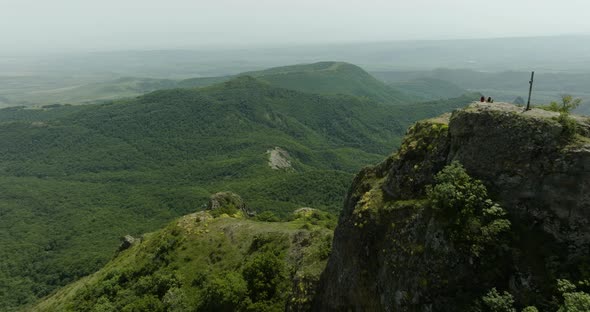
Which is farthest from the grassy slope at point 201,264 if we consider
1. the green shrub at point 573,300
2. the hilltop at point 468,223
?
the green shrub at point 573,300

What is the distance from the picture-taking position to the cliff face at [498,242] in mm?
15258

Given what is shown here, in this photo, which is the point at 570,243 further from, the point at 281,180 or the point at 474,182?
the point at 281,180

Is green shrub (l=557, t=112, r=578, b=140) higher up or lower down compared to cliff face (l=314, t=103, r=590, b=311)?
higher up

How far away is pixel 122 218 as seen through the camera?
152m

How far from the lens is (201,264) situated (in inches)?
1647

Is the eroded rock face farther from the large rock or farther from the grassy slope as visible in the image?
the grassy slope

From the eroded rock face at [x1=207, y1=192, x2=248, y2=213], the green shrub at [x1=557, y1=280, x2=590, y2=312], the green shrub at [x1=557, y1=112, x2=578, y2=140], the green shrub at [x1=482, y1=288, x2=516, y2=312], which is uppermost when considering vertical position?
the green shrub at [x1=557, y1=112, x2=578, y2=140]

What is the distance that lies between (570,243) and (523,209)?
2.25m

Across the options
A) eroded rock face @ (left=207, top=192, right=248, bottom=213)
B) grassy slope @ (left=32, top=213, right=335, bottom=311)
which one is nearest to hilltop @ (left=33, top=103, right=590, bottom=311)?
grassy slope @ (left=32, top=213, right=335, bottom=311)

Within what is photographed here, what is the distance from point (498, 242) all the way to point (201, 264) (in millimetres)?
34792

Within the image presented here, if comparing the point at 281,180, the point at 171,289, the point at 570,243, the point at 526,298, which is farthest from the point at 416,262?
the point at 281,180

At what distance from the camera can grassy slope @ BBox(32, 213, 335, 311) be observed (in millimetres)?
32250

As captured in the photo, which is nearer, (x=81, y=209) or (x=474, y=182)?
(x=474, y=182)

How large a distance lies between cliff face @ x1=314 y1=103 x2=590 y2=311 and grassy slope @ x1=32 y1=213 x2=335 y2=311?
9.04m
